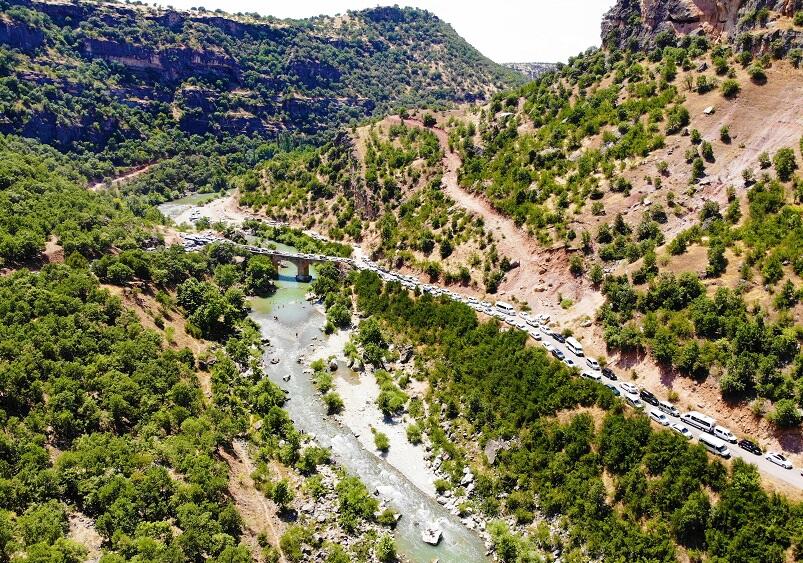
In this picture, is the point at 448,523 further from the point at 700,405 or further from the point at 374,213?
the point at 374,213

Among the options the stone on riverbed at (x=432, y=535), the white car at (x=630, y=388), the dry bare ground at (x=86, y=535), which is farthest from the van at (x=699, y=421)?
the dry bare ground at (x=86, y=535)

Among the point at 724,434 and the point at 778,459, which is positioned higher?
the point at 778,459

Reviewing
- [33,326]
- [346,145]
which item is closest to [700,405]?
[33,326]

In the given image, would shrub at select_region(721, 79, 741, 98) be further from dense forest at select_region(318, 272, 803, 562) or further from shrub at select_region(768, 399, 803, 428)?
shrub at select_region(768, 399, 803, 428)

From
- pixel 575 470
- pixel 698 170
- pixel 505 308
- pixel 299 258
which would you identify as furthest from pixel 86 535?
pixel 698 170

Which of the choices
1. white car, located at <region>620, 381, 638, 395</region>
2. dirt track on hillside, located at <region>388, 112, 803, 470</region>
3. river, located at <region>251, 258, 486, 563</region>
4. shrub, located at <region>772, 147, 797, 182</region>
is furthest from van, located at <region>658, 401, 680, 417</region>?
shrub, located at <region>772, 147, 797, 182</region>

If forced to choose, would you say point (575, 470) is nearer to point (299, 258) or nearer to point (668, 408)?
point (668, 408)
